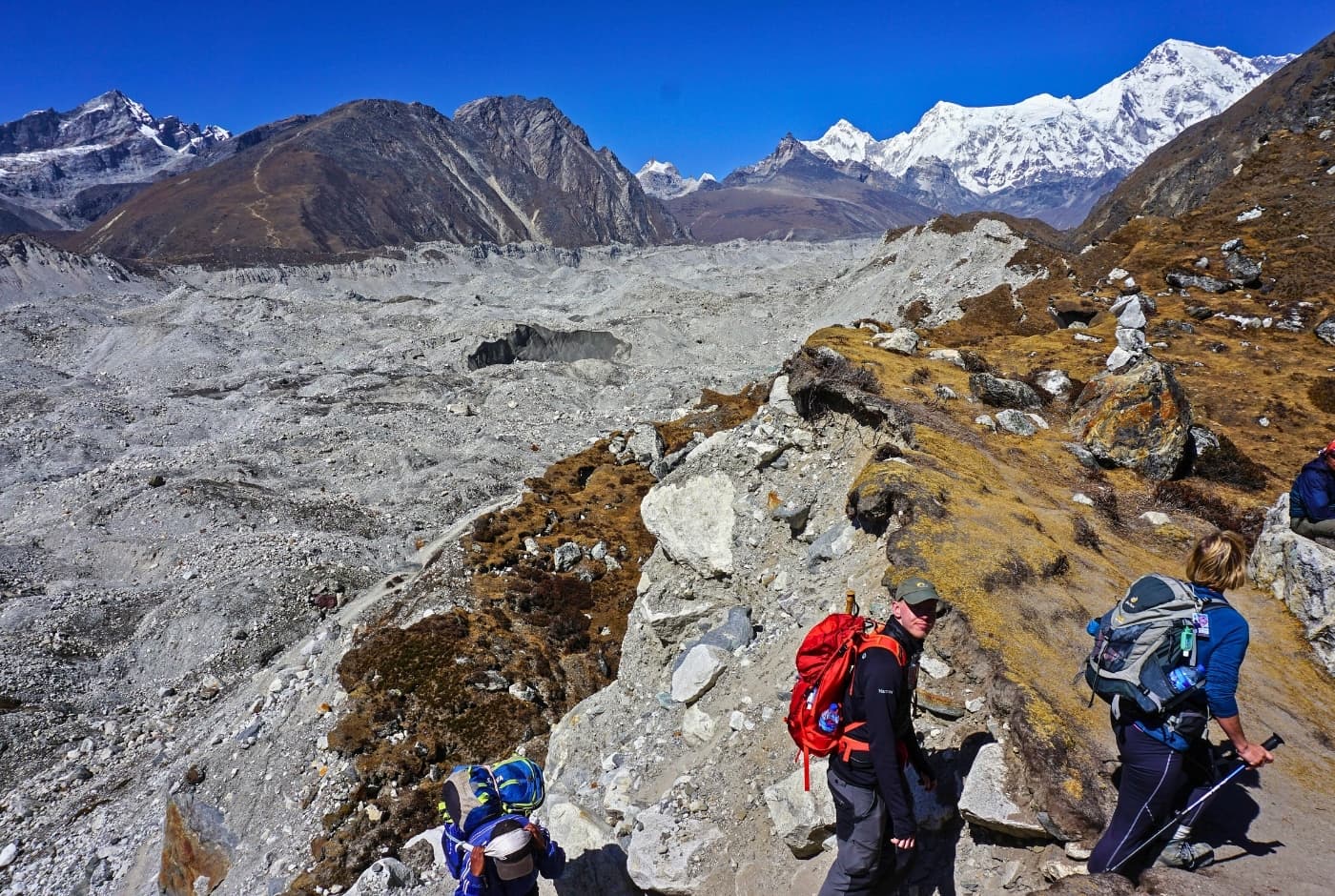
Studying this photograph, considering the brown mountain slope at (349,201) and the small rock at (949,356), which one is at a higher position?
the brown mountain slope at (349,201)

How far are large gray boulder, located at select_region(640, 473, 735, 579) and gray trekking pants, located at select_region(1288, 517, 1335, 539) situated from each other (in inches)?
266

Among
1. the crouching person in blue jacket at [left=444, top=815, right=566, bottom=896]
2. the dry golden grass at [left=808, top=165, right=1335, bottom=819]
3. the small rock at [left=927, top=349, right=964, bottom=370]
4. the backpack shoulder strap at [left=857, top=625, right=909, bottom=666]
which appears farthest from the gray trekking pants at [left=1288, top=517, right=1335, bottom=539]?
the small rock at [left=927, top=349, right=964, bottom=370]

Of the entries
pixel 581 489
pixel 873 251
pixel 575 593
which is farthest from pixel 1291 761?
pixel 873 251


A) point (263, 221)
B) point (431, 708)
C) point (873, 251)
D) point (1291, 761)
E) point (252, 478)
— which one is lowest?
point (431, 708)

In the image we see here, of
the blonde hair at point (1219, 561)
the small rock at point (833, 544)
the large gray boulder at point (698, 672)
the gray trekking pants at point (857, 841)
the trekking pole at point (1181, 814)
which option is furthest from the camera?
the small rock at point (833, 544)

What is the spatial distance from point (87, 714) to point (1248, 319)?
29.8 metres

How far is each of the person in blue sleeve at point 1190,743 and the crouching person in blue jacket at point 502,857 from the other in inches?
140

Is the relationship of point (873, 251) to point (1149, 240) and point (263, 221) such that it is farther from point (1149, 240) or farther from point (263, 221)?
point (263, 221)

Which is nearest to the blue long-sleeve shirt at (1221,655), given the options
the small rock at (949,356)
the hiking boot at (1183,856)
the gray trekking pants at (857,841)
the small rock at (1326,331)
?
the hiking boot at (1183,856)

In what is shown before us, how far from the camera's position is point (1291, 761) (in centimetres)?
502

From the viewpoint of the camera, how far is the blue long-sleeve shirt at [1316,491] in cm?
622

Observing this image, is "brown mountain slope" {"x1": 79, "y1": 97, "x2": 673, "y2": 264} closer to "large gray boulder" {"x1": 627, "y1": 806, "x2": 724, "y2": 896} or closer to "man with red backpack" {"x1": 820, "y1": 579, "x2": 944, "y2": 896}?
"large gray boulder" {"x1": 627, "y1": 806, "x2": 724, "y2": 896}

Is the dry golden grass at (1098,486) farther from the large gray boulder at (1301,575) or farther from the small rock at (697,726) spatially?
the small rock at (697,726)

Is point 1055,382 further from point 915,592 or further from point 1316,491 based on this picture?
point 915,592
